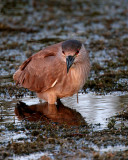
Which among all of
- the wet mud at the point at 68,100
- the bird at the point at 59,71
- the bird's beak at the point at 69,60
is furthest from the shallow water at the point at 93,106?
the bird's beak at the point at 69,60

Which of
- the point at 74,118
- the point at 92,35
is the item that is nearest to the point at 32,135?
the point at 74,118

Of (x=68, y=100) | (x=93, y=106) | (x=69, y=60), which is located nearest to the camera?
(x=69, y=60)

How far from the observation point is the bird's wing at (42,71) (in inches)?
289

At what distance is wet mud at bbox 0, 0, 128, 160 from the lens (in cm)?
539

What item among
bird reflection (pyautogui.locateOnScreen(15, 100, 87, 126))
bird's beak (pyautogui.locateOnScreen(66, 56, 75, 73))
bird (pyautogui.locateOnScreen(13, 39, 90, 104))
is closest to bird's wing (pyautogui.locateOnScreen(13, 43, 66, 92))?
bird (pyautogui.locateOnScreen(13, 39, 90, 104))

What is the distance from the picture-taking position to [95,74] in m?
9.68

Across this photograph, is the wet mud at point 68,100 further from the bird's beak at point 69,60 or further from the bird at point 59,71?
the bird's beak at point 69,60

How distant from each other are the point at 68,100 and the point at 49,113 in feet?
2.84

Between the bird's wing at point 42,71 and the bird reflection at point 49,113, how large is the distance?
340 mm

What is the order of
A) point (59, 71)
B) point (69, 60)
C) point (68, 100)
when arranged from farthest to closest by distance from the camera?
point (68, 100) < point (59, 71) < point (69, 60)

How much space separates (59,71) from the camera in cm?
725

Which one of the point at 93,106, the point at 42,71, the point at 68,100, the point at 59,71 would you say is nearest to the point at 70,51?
the point at 59,71

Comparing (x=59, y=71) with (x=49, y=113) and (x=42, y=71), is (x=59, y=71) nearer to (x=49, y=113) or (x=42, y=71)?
(x=42, y=71)

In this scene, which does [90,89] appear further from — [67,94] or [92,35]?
[92,35]
